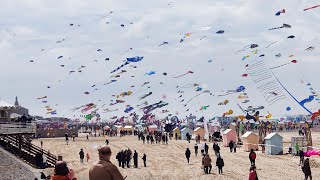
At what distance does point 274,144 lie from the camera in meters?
42.0

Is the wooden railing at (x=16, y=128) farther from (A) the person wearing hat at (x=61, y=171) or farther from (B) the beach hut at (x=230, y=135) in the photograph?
(A) the person wearing hat at (x=61, y=171)

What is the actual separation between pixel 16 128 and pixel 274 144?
19.4 m

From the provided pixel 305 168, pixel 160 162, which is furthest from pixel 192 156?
pixel 305 168

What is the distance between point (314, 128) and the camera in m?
99.4

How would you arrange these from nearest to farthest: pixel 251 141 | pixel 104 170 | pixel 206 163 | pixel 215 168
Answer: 1. pixel 104 170
2. pixel 206 163
3. pixel 215 168
4. pixel 251 141

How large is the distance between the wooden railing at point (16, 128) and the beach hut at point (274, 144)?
17.7m

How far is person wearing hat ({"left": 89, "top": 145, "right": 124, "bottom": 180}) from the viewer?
5797 millimetres

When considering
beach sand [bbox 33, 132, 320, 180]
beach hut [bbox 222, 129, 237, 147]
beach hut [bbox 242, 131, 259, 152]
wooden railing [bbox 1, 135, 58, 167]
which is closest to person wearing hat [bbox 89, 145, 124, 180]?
beach sand [bbox 33, 132, 320, 180]

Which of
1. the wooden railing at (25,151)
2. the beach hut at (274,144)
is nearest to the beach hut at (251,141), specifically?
the beach hut at (274,144)

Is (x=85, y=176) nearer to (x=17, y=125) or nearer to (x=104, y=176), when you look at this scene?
(x=17, y=125)

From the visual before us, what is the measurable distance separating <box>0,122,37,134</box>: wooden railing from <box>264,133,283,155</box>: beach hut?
17730mm

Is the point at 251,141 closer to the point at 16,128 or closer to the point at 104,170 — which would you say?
the point at 16,128

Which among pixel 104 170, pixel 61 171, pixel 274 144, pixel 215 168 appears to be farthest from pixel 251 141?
pixel 104 170

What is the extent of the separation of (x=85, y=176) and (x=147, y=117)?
94.1 m
